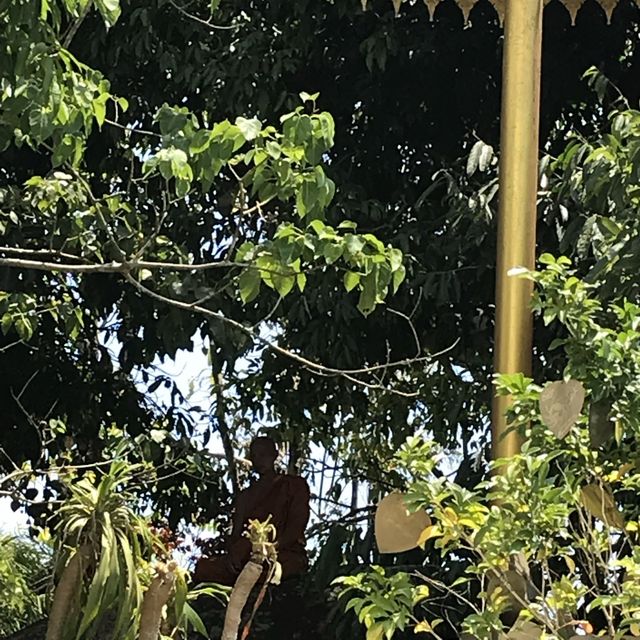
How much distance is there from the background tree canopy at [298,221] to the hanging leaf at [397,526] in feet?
4.46

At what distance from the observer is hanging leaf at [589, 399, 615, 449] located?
2.41 metres

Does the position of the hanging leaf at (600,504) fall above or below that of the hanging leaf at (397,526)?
above

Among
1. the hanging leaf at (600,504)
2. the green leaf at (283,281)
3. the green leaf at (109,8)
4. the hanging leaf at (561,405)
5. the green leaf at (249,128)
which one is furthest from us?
the green leaf at (283,281)

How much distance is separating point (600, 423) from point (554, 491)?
0.19 meters

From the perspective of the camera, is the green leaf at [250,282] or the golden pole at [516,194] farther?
the green leaf at [250,282]

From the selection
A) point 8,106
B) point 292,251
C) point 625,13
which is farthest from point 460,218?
point 8,106

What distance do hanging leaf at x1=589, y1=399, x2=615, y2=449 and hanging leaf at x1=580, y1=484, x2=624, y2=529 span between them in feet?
0.37

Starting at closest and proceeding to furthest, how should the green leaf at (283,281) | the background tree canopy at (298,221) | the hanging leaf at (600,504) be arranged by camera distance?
the hanging leaf at (600,504)
the green leaf at (283,281)
the background tree canopy at (298,221)

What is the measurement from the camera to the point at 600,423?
243 cm

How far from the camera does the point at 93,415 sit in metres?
5.71

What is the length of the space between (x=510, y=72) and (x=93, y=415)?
3145mm

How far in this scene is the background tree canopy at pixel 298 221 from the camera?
446 centimetres

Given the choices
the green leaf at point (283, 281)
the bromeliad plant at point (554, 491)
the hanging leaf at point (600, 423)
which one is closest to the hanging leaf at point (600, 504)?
the bromeliad plant at point (554, 491)

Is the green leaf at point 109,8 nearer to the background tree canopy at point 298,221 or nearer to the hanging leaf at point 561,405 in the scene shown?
the background tree canopy at point 298,221
